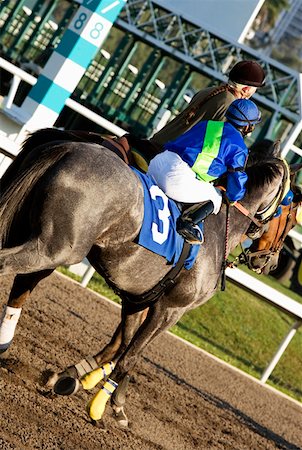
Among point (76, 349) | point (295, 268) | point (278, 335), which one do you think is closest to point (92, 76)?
point (295, 268)

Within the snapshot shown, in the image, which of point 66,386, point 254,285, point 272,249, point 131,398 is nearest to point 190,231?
point 66,386

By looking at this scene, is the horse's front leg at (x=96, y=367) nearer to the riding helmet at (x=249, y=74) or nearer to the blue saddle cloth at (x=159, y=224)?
the blue saddle cloth at (x=159, y=224)

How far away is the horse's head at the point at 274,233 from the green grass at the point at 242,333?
125 inches

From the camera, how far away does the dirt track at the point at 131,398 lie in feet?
15.1

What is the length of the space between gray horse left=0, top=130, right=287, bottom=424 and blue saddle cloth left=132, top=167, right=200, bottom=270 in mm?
46

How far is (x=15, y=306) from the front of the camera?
512cm

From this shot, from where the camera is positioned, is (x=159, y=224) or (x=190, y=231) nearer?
(x=159, y=224)

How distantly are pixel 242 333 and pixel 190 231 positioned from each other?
6.35 m

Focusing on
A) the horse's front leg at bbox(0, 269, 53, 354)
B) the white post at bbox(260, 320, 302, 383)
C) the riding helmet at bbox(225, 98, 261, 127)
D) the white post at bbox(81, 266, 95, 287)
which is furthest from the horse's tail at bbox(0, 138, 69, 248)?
the white post at bbox(260, 320, 302, 383)

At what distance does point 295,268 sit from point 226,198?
8.59 metres

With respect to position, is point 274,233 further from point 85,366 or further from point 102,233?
point 102,233

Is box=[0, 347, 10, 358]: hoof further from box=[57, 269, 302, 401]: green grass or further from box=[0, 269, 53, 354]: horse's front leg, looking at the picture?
box=[57, 269, 302, 401]: green grass

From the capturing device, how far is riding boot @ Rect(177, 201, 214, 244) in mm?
4871

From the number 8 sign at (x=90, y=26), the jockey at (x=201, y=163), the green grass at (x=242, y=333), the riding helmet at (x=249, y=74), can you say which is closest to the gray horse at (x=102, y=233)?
the jockey at (x=201, y=163)
